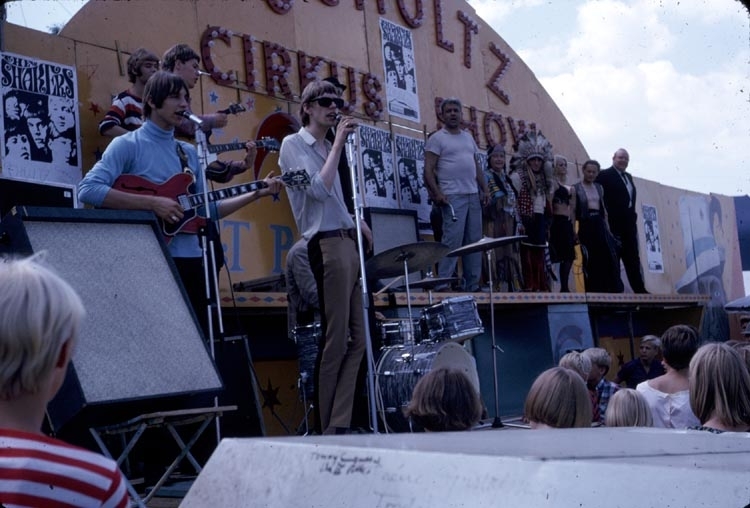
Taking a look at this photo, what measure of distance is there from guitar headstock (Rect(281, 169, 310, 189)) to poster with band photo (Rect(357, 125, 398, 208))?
3.83m

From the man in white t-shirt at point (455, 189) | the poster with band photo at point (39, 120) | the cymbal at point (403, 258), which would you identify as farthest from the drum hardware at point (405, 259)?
the man in white t-shirt at point (455, 189)

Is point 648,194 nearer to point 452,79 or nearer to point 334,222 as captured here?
point 452,79

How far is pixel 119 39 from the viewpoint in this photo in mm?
6648

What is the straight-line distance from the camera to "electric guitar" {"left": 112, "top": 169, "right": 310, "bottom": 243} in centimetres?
468

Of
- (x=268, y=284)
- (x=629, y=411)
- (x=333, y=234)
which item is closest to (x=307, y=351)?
(x=268, y=284)

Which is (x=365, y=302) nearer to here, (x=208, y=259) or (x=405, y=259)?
(x=208, y=259)

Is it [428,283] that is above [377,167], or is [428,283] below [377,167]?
below

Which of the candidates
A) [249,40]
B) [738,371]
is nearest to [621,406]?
[738,371]

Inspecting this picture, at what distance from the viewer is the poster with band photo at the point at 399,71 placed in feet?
31.8

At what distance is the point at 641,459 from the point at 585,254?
9950mm

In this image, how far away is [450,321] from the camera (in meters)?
6.29

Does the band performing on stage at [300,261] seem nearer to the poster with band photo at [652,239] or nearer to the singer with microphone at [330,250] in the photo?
the singer with microphone at [330,250]

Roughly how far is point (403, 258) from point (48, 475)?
4.65m

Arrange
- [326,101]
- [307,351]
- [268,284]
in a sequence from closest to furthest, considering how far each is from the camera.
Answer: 1. [326,101]
2. [307,351]
3. [268,284]
